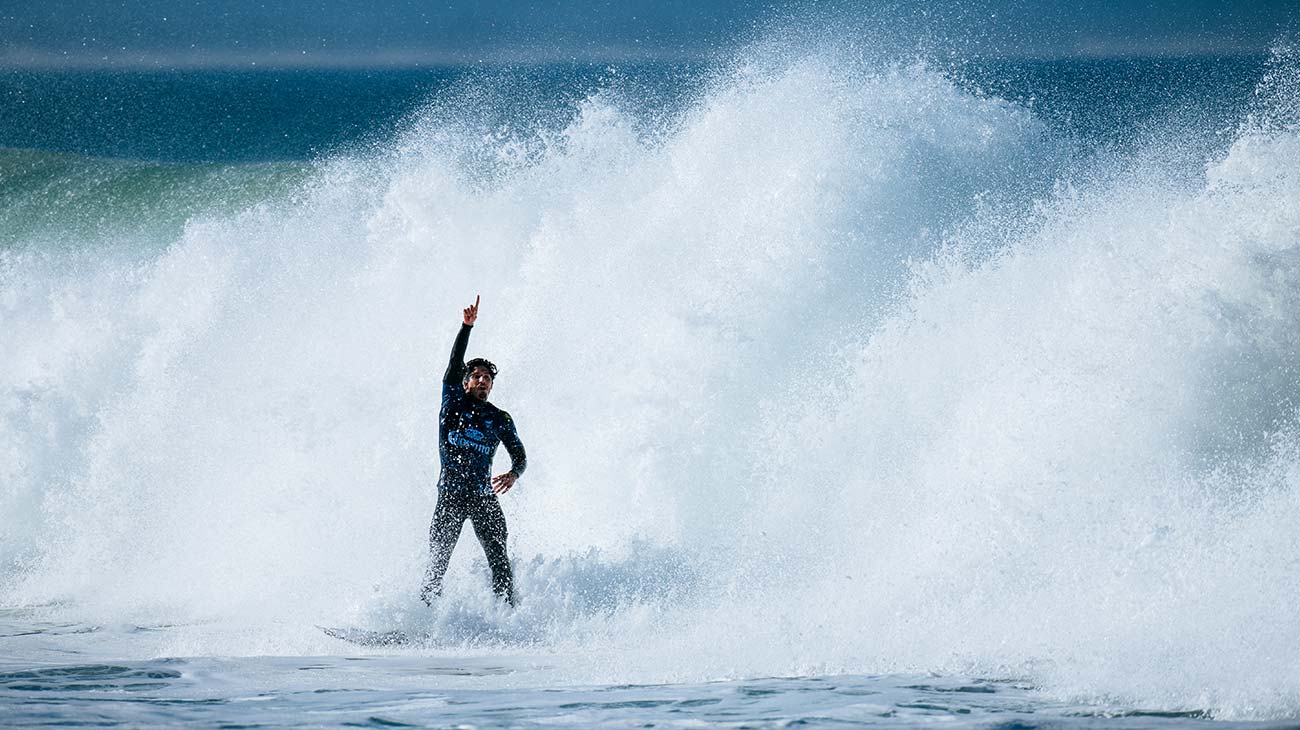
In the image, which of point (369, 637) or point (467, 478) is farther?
point (467, 478)

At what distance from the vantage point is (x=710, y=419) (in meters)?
9.06

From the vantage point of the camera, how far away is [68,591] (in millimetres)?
9156

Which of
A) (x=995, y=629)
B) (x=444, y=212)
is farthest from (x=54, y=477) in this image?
(x=995, y=629)

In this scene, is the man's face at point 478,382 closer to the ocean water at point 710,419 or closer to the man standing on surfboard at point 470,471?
the man standing on surfboard at point 470,471

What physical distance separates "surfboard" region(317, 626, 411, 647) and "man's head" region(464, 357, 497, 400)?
144cm

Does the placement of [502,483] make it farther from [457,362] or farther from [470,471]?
[457,362]

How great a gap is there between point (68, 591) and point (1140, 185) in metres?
9.32

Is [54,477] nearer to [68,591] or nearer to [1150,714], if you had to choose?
[68,591]

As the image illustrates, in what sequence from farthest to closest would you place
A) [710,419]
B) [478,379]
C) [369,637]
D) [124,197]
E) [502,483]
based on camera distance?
[124,197] < [710,419] < [478,379] < [502,483] < [369,637]

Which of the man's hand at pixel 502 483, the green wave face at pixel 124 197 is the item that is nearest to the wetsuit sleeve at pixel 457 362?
the man's hand at pixel 502 483

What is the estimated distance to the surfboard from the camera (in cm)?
662

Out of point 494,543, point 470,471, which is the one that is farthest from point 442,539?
point 470,471

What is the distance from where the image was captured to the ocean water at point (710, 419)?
551 cm

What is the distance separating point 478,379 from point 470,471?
0.54m
